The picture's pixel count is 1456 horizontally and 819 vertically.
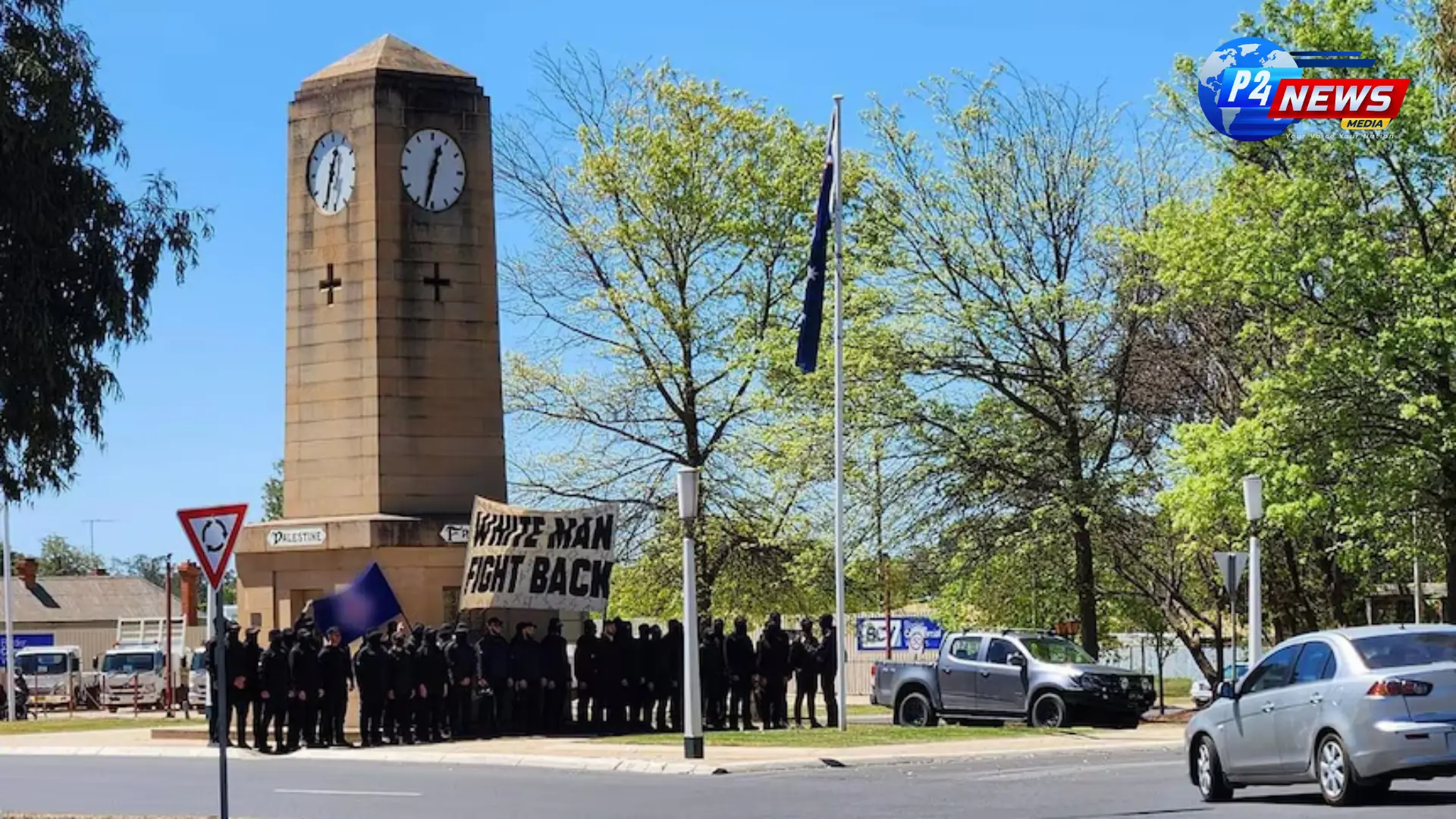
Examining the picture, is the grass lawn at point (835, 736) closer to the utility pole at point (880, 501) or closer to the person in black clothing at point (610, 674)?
the person in black clothing at point (610, 674)

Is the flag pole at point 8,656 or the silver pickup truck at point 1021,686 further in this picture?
the flag pole at point 8,656

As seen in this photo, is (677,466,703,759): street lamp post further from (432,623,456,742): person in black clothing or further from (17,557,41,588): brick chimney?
(17,557,41,588): brick chimney

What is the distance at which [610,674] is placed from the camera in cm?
3102

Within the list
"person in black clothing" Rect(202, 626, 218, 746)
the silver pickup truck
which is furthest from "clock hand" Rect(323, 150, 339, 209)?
the silver pickup truck

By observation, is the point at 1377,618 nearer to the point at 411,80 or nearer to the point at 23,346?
the point at 411,80

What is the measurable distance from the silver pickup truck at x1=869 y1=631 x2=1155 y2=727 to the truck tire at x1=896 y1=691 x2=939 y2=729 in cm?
1

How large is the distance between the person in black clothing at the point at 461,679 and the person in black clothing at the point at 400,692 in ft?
1.97

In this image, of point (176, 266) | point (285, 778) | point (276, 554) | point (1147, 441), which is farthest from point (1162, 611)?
point (176, 266)

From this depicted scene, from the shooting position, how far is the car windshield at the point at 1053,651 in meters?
31.8

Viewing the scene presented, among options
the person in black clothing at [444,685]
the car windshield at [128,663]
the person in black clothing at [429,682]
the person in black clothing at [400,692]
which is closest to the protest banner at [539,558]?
the person in black clothing at [444,685]

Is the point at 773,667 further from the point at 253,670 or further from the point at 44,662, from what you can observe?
the point at 44,662

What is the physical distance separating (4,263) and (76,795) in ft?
26.5

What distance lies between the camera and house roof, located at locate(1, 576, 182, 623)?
87438mm

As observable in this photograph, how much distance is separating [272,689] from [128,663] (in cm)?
2838
